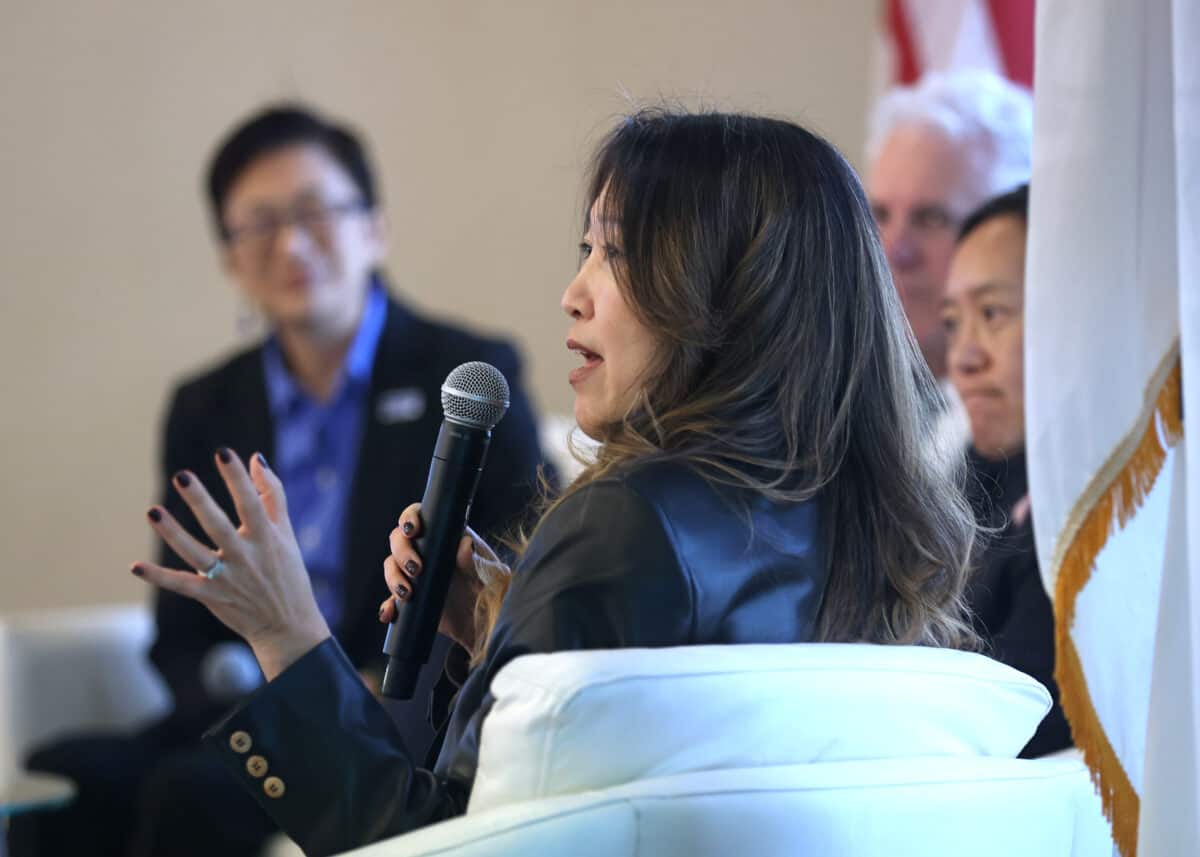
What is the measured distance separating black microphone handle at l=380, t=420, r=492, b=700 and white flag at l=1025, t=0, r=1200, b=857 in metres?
0.67

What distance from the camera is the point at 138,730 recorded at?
3074 mm

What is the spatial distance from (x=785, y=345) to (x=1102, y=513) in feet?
1.77

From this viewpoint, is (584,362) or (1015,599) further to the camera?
(1015,599)

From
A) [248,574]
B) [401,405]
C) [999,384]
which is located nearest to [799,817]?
[248,574]

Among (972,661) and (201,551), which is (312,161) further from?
(972,661)

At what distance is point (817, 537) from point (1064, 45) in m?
0.66

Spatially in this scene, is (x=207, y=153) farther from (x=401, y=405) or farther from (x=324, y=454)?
(x=401, y=405)

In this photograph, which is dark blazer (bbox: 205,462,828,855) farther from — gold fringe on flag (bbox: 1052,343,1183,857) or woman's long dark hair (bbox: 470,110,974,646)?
gold fringe on flag (bbox: 1052,343,1183,857)

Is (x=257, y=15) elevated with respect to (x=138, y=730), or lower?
elevated

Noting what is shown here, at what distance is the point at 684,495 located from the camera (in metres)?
1.04

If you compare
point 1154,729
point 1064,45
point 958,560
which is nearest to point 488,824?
point 958,560

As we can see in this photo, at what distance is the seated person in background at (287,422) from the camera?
8.28 ft


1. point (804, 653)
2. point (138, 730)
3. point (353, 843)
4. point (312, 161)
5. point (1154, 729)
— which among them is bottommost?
point (138, 730)

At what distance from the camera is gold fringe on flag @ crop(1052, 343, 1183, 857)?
1452mm
